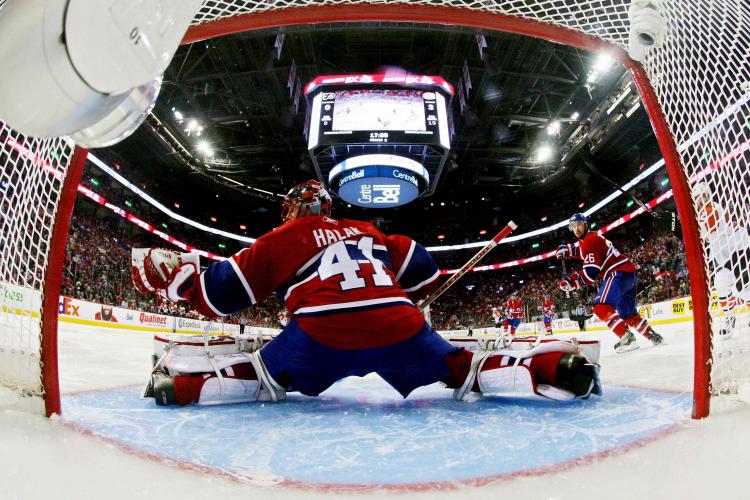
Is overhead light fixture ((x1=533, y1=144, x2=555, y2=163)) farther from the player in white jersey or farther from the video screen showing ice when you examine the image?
the player in white jersey

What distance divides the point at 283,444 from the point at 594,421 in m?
0.74

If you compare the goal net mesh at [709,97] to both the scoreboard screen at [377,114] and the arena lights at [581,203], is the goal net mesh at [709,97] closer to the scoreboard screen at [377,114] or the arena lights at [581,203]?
the arena lights at [581,203]

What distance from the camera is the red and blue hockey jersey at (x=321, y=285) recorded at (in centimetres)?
142

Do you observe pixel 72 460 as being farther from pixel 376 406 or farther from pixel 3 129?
pixel 376 406

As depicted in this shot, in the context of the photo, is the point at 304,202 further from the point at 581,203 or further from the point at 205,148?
the point at 581,203

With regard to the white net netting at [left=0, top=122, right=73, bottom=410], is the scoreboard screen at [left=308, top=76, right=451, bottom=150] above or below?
above

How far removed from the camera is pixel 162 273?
145cm

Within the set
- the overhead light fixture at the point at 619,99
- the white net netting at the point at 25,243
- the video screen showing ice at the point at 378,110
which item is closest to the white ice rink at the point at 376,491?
the white net netting at the point at 25,243

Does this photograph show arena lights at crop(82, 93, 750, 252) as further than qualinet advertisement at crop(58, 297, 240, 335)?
No

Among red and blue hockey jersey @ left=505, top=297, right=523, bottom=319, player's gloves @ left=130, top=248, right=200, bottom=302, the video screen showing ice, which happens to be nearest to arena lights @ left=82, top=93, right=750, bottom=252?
player's gloves @ left=130, top=248, right=200, bottom=302

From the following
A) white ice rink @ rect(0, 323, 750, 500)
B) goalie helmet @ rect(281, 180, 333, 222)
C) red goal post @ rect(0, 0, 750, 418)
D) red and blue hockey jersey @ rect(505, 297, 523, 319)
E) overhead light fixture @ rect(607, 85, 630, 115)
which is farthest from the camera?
overhead light fixture @ rect(607, 85, 630, 115)

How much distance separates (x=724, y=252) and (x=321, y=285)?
111 cm

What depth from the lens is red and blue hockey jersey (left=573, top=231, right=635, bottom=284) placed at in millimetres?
3865

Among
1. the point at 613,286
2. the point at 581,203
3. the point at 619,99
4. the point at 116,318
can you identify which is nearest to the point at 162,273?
the point at 613,286
